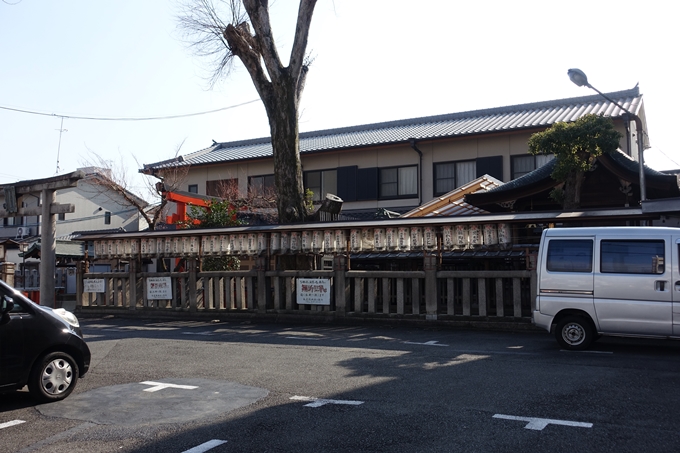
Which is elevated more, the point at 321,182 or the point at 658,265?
the point at 321,182

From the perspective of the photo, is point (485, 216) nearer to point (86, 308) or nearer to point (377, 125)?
point (86, 308)

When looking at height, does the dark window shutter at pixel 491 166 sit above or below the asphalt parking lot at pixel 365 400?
above

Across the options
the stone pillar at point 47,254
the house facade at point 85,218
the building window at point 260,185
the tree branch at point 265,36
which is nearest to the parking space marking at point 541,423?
the tree branch at point 265,36

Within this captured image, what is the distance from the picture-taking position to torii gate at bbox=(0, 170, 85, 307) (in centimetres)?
1764

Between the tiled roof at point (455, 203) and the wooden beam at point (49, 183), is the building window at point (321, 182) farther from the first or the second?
the wooden beam at point (49, 183)

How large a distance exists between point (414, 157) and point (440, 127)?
238cm

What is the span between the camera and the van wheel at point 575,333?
9984 mm

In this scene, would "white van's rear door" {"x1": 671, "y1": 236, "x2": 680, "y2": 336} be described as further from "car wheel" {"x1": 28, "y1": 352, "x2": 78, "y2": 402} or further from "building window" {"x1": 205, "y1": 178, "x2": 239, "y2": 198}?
"building window" {"x1": 205, "y1": 178, "x2": 239, "y2": 198}

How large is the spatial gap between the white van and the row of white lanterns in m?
3.33

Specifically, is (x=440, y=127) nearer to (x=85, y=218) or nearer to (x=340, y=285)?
(x=340, y=285)

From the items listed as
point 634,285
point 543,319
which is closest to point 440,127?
point 543,319

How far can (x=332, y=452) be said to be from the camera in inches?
196

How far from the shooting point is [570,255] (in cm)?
1016

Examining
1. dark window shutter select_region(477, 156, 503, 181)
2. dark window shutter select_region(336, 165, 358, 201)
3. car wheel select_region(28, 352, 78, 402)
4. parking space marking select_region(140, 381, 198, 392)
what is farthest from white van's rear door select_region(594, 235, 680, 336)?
dark window shutter select_region(336, 165, 358, 201)
